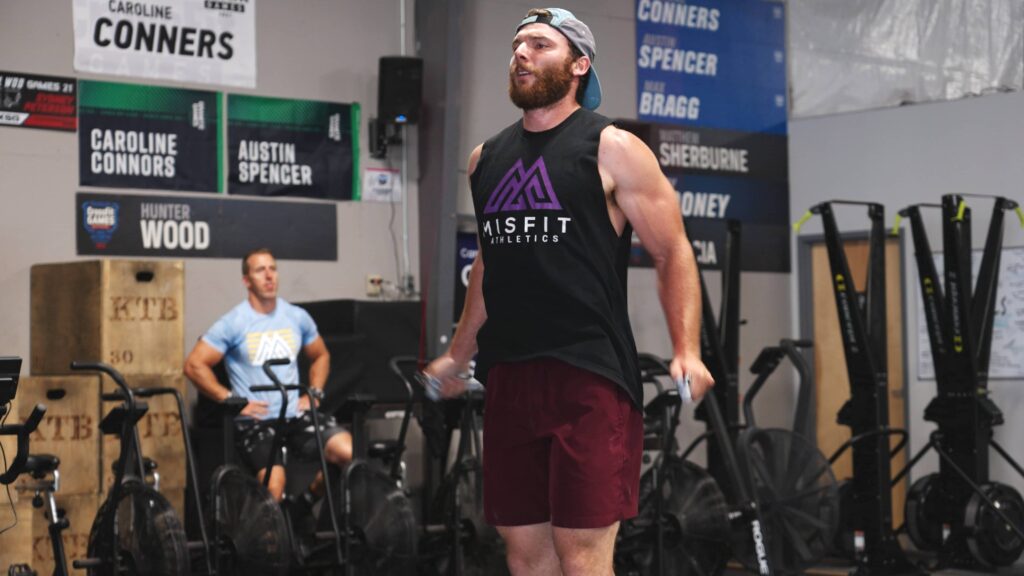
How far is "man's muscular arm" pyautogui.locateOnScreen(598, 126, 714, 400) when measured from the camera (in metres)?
3.23

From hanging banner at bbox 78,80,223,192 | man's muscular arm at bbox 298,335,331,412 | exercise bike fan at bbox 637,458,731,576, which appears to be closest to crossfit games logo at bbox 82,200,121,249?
hanging banner at bbox 78,80,223,192

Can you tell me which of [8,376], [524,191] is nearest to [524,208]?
[524,191]

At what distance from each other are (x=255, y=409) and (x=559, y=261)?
12.0ft

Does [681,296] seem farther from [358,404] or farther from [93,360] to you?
[93,360]

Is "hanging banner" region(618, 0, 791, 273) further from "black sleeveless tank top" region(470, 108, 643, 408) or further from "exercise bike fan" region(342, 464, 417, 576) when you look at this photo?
"black sleeveless tank top" region(470, 108, 643, 408)

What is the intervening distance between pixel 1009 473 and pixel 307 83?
452 centimetres

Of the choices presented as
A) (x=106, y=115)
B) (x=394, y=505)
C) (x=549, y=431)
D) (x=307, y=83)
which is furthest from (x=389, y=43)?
(x=549, y=431)

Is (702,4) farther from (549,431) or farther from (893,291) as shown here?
(549,431)

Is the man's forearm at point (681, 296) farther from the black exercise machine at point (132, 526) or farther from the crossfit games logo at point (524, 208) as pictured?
the black exercise machine at point (132, 526)

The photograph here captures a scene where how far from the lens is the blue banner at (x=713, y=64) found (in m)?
8.88

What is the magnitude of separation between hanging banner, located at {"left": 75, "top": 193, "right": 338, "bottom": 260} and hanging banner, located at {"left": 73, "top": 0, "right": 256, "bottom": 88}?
0.64 m

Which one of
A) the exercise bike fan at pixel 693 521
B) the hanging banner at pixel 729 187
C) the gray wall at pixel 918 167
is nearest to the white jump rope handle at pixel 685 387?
the exercise bike fan at pixel 693 521

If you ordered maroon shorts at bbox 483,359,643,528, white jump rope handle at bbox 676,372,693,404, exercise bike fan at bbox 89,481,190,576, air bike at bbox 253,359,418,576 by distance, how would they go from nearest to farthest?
white jump rope handle at bbox 676,372,693,404 < maroon shorts at bbox 483,359,643,528 < exercise bike fan at bbox 89,481,190,576 < air bike at bbox 253,359,418,576

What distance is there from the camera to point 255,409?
6.61 metres
